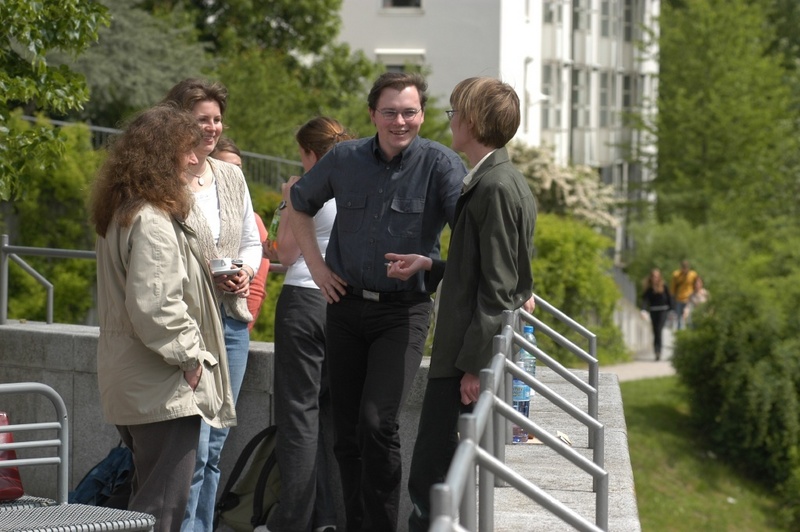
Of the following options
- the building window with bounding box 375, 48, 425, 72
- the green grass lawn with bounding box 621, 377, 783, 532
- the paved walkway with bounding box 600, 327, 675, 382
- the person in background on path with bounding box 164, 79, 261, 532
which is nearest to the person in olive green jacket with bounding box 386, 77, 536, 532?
the person in background on path with bounding box 164, 79, 261, 532

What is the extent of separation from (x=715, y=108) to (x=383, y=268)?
3974 centimetres

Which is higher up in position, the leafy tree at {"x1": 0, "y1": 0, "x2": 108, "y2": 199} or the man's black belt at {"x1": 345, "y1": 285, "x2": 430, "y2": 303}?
the leafy tree at {"x1": 0, "y1": 0, "x2": 108, "y2": 199}

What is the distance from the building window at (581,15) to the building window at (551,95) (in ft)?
11.9

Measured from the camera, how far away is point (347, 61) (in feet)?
111

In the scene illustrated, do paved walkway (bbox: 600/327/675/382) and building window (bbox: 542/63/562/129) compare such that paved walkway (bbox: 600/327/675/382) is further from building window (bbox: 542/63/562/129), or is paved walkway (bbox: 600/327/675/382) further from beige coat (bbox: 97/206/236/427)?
beige coat (bbox: 97/206/236/427)

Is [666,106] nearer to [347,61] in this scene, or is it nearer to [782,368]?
[347,61]

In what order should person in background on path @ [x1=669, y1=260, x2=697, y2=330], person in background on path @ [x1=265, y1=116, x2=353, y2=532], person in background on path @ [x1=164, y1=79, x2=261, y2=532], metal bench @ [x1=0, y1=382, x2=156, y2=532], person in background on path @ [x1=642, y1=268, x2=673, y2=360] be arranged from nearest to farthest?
metal bench @ [x1=0, y1=382, x2=156, y2=532], person in background on path @ [x1=164, y1=79, x2=261, y2=532], person in background on path @ [x1=265, y1=116, x2=353, y2=532], person in background on path @ [x1=642, y1=268, x2=673, y2=360], person in background on path @ [x1=669, y1=260, x2=697, y2=330]

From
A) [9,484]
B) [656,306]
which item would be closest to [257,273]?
[9,484]

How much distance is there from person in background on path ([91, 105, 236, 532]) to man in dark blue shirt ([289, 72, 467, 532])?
67 cm

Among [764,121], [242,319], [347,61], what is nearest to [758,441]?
[347,61]

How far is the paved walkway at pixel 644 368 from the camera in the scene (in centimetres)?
2638

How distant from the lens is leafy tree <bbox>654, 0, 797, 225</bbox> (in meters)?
43.9

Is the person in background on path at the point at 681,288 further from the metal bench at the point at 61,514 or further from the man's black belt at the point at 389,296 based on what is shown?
the metal bench at the point at 61,514

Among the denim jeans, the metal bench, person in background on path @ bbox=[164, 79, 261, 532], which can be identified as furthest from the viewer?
the denim jeans
